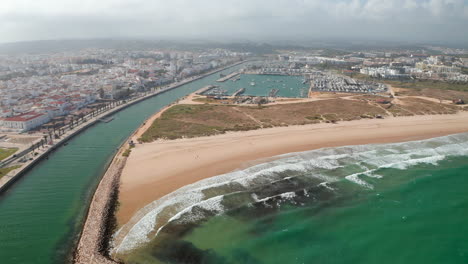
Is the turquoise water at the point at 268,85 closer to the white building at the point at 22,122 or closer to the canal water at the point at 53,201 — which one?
the white building at the point at 22,122

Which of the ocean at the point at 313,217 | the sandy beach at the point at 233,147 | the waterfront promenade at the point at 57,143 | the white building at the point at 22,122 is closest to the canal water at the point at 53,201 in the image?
the waterfront promenade at the point at 57,143

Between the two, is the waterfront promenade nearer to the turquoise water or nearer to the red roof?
the red roof

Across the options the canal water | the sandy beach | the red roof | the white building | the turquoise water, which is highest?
the turquoise water

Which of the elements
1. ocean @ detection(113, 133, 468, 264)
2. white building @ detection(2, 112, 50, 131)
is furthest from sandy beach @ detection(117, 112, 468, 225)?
white building @ detection(2, 112, 50, 131)

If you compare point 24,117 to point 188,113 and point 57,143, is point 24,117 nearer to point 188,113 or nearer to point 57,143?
point 57,143

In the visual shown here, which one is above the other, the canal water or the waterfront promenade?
the waterfront promenade

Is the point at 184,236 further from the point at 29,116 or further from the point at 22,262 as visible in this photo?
the point at 29,116

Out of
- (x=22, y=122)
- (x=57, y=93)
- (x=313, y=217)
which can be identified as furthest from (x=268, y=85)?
(x=313, y=217)
